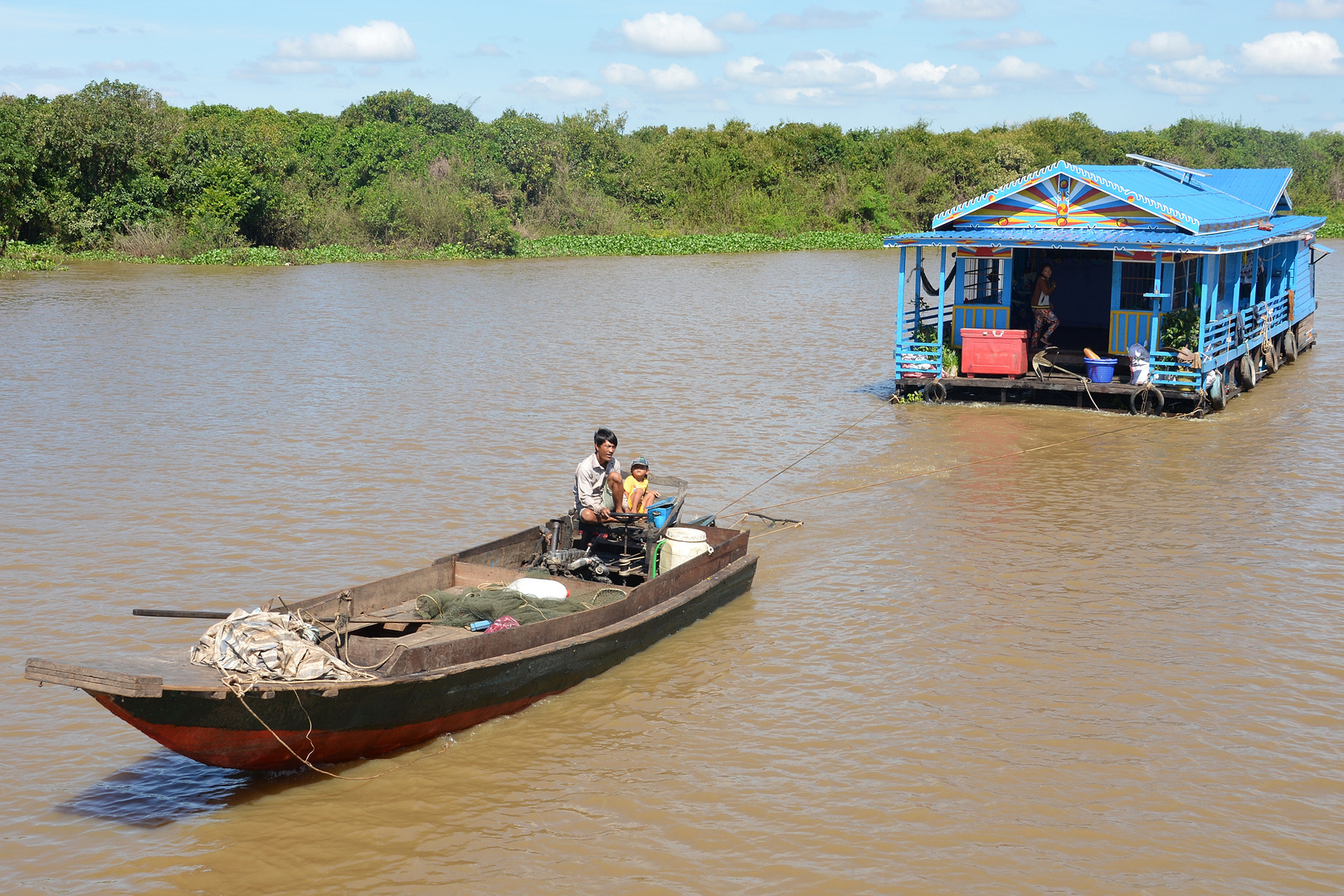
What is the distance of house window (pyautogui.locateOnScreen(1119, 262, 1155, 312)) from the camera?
1734cm

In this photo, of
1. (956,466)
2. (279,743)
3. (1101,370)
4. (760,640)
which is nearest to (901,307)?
(1101,370)

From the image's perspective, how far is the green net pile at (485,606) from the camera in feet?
26.1

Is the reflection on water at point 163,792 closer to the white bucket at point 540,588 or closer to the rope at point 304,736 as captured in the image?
the rope at point 304,736

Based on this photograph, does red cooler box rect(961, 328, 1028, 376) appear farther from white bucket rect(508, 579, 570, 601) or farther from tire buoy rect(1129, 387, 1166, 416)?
white bucket rect(508, 579, 570, 601)

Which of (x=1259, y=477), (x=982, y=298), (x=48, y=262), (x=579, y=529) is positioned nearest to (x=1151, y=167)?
(x=982, y=298)

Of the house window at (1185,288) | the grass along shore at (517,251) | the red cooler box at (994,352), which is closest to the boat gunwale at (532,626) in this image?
the red cooler box at (994,352)

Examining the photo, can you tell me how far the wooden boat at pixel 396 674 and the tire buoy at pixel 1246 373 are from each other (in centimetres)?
1284

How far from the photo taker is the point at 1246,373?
61.6 feet

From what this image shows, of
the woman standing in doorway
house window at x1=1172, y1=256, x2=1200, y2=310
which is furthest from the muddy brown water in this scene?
house window at x1=1172, y1=256, x2=1200, y2=310

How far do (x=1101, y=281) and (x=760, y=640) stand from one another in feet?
42.0

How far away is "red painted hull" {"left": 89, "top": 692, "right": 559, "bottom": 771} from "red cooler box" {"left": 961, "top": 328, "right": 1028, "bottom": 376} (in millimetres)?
11604

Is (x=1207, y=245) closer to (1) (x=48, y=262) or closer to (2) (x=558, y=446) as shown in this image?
(2) (x=558, y=446)

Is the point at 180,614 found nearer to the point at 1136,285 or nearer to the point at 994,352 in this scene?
the point at 994,352

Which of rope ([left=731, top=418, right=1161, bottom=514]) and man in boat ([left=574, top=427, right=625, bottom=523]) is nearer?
man in boat ([left=574, top=427, right=625, bottom=523])
